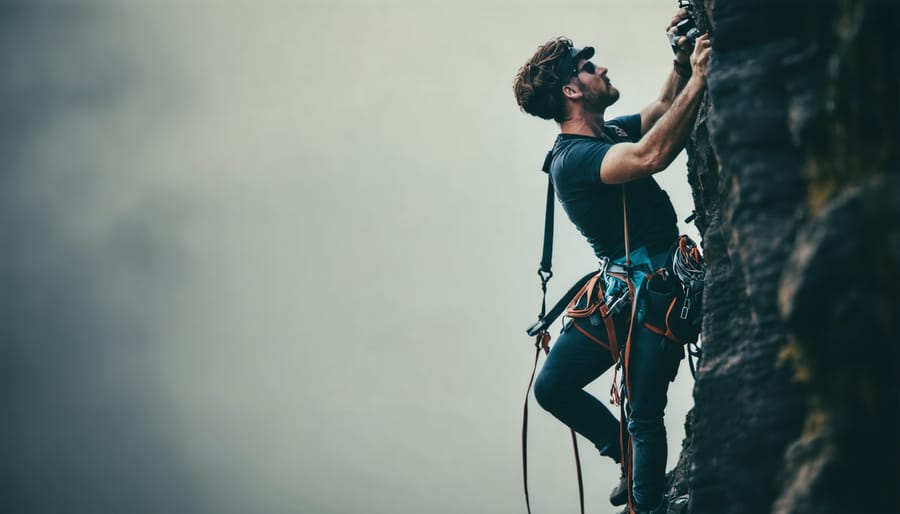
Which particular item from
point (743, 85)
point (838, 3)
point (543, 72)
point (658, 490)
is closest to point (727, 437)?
point (658, 490)

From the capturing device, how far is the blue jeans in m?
5.91

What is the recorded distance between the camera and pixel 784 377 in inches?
184

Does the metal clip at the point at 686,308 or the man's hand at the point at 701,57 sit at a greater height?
the man's hand at the point at 701,57

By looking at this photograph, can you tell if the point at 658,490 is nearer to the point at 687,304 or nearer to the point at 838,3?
A: the point at 687,304

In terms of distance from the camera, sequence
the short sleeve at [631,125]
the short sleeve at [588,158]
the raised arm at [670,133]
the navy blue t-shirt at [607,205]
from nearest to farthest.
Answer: the raised arm at [670,133] → the short sleeve at [588,158] → the navy blue t-shirt at [607,205] → the short sleeve at [631,125]

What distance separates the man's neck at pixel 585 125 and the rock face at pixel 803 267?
4.96 feet

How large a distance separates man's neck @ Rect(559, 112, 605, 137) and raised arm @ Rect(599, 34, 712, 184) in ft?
2.61

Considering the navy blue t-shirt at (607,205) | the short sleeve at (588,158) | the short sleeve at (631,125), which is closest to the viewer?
the short sleeve at (588,158)

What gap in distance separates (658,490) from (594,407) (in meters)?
0.79

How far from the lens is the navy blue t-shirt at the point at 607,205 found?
20.6 feet

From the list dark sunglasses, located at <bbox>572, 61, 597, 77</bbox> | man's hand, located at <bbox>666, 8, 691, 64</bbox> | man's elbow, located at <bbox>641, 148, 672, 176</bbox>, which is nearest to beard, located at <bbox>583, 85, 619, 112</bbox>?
dark sunglasses, located at <bbox>572, 61, 597, 77</bbox>

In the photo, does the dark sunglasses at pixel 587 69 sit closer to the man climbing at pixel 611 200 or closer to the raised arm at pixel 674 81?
the man climbing at pixel 611 200

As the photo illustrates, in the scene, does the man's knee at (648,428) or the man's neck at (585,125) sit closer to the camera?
the man's knee at (648,428)

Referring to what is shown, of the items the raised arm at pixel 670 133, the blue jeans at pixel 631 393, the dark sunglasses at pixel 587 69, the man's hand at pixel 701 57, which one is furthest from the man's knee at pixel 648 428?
the dark sunglasses at pixel 587 69
